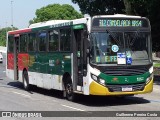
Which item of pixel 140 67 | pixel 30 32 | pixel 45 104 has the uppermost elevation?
pixel 30 32

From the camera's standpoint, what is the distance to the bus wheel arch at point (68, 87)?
51.3 ft

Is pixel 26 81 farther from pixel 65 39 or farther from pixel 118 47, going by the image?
pixel 118 47

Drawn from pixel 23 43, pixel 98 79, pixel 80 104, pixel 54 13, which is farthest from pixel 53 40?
pixel 54 13

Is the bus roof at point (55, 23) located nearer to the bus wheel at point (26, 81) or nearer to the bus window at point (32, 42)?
the bus window at point (32, 42)

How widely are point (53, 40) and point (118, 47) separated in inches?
148

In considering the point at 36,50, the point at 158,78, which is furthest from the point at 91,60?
the point at 158,78

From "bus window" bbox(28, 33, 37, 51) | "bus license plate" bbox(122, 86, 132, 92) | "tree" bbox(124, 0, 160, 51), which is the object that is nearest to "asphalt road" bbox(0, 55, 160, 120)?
"bus license plate" bbox(122, 86, 132, 92)

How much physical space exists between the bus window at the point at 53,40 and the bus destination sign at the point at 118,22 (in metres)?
2.92

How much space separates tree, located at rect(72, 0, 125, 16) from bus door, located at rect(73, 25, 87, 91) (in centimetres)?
1673

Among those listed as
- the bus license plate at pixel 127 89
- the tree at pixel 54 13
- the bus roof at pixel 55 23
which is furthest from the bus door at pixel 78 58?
the tree at pixel 54 13

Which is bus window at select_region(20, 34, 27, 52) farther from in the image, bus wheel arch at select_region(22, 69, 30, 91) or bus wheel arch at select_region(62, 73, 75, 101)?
bus wheel arch at select_region(62, 73, 75, 101)

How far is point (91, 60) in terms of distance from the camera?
14.1 metres

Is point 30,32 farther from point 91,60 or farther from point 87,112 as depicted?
point 87,112

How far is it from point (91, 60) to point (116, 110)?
1929mm
